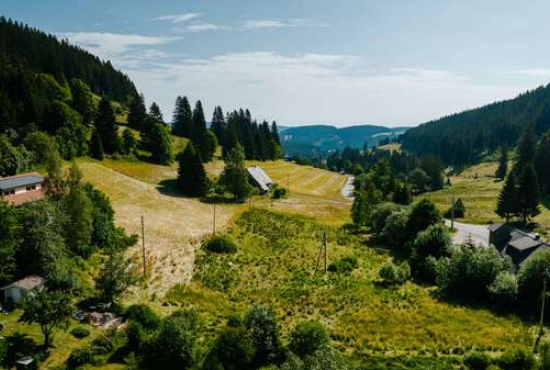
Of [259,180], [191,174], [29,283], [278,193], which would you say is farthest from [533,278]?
[259,180]

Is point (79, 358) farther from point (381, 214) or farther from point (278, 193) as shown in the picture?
point (278, 193)

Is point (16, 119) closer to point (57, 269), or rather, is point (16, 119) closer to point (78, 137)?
point (78, 137)

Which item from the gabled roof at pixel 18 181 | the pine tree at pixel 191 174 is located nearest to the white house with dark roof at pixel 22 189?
the gabled roof at pixel 18 181

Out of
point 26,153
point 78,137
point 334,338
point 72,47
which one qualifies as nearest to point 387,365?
point 334,338

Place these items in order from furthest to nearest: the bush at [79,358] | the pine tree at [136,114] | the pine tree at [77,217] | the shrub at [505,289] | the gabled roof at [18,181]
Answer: the pine tree at [136,114] < the gabled roof at [18,181] < the pine tree at [77,217] < the shrub at [505,289] < the bush at [79,358]

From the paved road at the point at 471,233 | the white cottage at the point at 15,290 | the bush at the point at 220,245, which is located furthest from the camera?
the paved road at the point at 471,233

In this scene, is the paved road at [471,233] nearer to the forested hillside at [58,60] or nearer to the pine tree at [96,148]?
the pine tree at [96,148]
